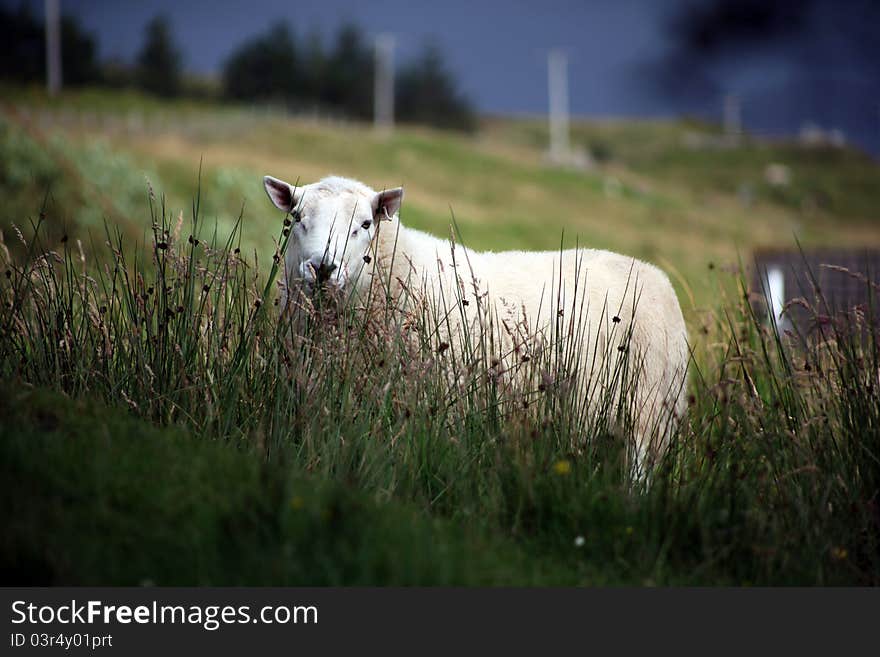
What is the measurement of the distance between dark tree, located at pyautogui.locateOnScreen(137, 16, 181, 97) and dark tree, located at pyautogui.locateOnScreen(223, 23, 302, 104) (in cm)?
485

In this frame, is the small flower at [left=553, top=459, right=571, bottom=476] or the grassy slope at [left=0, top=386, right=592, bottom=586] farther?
the small flower at [left=553, top=459, right=571, bottom=476]

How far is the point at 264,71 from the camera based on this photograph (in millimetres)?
88875

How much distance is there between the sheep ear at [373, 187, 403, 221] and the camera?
5.70m

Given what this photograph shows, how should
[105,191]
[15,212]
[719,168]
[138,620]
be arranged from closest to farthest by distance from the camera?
[138,620] < [15,212] < [105,191] < [719,168]

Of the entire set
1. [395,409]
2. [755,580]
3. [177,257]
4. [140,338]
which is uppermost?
[177,257]

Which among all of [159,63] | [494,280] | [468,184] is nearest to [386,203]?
[494,280]

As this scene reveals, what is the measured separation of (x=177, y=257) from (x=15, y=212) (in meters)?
11.3

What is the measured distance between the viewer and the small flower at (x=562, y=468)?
3.46 meters

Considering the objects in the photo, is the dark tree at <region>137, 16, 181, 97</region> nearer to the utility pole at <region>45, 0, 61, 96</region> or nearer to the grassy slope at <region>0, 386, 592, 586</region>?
the utility pole at <region>45, 0, 61, 96</region>

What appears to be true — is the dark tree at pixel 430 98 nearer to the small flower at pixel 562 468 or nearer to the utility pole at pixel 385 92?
the utility pole at pixel 385 92

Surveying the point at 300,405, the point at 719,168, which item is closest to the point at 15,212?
the point at 300,405

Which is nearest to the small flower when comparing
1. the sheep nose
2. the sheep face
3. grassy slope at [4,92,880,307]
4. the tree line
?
the sheep face

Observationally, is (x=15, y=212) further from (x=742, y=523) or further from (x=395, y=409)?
(x=742, y=523)

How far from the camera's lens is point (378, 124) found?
6894 cm
